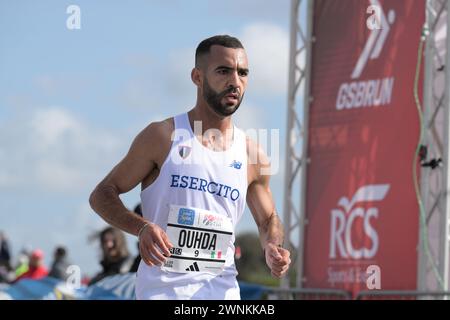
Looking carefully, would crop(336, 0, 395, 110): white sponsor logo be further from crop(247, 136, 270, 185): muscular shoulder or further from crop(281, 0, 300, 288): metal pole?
crop(247, 136, 270, 185): muscular shoulder

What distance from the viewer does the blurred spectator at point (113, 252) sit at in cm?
1021

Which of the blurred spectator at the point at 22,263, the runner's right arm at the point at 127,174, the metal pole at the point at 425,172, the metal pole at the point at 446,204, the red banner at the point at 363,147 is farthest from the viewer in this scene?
the blurred spectator at the point at 22,263

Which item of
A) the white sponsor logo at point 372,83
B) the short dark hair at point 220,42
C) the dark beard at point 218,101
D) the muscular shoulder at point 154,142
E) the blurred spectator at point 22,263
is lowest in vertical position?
the blurred spectator at point 22,263

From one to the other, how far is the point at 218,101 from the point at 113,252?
5243 mm

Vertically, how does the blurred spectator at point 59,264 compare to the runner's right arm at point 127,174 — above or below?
below

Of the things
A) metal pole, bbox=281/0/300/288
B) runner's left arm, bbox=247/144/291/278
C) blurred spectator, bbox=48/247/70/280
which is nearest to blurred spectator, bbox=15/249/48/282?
blurred spectator, bbox=48/247/70/280

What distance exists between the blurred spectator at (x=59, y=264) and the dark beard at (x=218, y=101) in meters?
8.88

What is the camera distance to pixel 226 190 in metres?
5.30

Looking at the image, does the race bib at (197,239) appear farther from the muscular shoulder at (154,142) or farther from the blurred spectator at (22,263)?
the blurred spectator at (22,263)

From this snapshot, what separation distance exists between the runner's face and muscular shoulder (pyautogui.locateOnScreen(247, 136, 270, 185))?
32cm

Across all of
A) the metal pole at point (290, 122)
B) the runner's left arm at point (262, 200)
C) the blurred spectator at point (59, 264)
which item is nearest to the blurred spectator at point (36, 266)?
the blurred spectator at point (59, 264)

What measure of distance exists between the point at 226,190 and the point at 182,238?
33 cm
